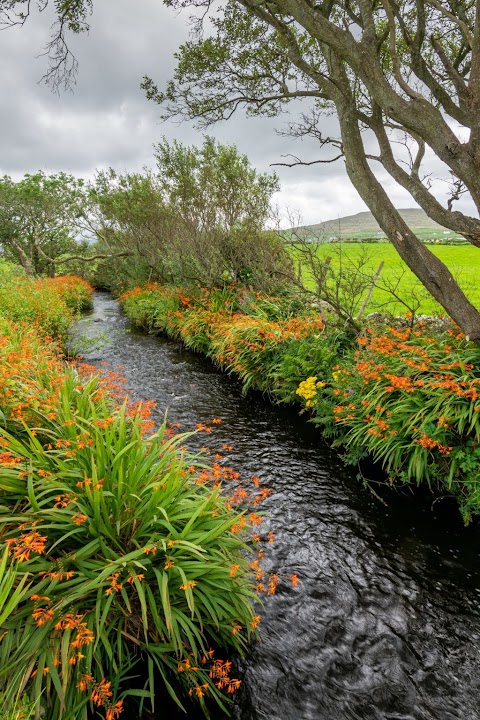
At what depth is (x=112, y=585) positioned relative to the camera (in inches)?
96.9

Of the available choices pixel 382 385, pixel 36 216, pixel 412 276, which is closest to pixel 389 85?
pixel 382 385

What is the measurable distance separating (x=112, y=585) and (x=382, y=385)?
475 centimetres

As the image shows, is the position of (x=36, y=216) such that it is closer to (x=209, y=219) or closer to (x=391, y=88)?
(x=209, y=219)

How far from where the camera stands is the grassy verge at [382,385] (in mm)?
4809

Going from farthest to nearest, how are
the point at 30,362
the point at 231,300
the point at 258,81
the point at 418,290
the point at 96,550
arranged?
1. the point at 418,290
2. the point at 231,300
3. the point at 258,81
4. the point at 30,362
5. the point at 96,550

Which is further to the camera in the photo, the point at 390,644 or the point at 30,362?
the point at 30,362

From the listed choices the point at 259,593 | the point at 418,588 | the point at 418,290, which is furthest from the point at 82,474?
the point at 418,290

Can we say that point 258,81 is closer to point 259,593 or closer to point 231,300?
point 231,300

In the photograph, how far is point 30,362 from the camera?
5.66 meters

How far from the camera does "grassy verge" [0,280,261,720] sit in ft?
7.55

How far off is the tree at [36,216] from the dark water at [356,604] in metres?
29.4

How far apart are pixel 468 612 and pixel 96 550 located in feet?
11.1

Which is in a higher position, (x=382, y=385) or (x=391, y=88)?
(x=391, y=88)

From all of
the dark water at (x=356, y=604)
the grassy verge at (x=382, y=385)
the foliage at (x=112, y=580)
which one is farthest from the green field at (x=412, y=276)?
the foliage at (x=112, y=580)
